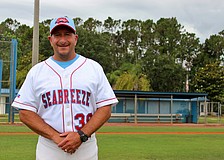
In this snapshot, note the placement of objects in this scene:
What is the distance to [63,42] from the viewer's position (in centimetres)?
388

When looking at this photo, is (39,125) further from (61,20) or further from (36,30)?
(36,30)

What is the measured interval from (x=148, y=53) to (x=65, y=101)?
67959 mm

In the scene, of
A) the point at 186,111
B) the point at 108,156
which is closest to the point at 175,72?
the point at 186,111

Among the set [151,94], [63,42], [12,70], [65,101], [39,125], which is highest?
[12,70]

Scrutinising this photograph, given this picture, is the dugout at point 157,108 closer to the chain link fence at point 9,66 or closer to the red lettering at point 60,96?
the chain link fence at point 9,66

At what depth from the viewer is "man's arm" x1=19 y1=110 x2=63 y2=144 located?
3.72 m

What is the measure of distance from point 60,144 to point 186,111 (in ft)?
127

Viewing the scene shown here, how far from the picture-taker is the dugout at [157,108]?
3805 centimetres

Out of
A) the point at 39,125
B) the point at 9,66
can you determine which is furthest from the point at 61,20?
the point at 9,66

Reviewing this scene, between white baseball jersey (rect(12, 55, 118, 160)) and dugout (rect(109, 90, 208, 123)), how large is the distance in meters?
33.1

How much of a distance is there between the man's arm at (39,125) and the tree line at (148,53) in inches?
1985

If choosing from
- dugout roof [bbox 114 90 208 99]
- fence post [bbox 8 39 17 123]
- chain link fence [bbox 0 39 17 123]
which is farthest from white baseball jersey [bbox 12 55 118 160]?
dugout roof [bbox 114 90 208 99]

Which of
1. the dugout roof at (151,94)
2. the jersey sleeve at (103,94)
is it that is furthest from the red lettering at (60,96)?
the dugout roof at (151,94)

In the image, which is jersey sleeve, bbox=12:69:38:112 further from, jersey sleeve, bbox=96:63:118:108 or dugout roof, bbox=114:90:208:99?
dugout roof, bbox=114:90:208:99
